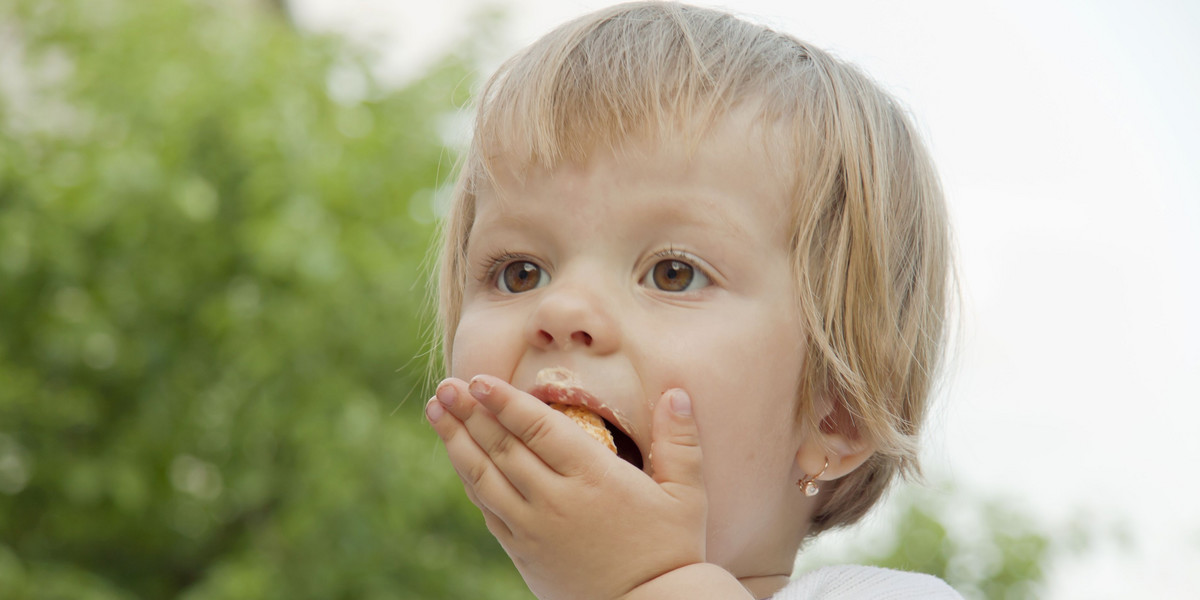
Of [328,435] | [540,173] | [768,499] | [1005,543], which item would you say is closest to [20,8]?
[328,435]

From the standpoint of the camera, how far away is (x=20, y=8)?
11.7ft

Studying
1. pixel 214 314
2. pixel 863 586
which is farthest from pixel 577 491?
pixel 214 314

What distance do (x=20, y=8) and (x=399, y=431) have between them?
1930mm

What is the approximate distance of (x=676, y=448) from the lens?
1081 mm

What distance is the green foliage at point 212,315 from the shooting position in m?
3.11

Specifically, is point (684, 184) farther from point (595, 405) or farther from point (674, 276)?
point (595, 405)

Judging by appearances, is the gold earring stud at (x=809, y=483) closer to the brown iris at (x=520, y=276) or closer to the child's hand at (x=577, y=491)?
the child's hand at (x=577, y=491)

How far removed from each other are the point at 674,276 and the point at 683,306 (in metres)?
0.04

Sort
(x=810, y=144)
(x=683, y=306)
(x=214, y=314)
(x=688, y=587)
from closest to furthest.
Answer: (x=688, y=587)
(x=683, y=306)
(x=810, y=144)
(x=214, y=314)

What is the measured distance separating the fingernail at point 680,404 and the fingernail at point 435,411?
0.77ft

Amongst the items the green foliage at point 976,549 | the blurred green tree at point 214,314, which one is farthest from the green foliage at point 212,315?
the green foliage at point 976,549

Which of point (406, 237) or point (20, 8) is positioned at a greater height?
point (20, 8)

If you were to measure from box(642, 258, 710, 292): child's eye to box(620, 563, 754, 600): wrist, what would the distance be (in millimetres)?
302

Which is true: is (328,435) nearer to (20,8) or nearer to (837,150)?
(20,8)
